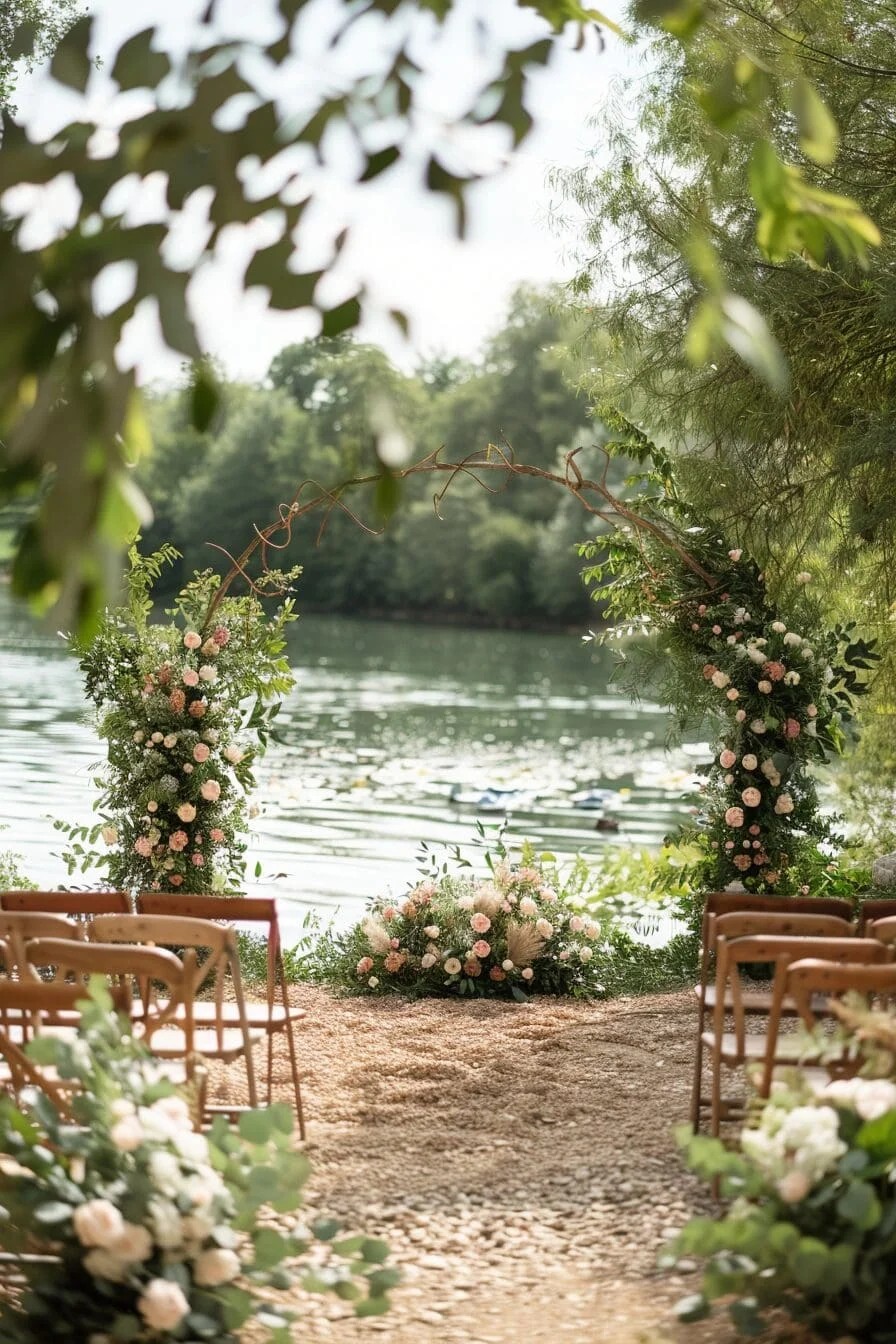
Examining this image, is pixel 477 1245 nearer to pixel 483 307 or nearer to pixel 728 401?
pixel 483 307

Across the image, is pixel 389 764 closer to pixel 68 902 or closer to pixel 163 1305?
pixel 68 902

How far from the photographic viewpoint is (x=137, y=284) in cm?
223

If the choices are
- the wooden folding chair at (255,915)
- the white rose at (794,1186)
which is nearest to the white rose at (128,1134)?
the white rose at (794,1186)

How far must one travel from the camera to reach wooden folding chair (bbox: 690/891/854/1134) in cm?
449

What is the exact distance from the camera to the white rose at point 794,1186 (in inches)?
115

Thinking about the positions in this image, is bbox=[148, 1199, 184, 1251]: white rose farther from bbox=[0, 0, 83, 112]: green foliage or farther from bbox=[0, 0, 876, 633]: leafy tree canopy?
bbox=[0, 0, 83, 112]: green foliage

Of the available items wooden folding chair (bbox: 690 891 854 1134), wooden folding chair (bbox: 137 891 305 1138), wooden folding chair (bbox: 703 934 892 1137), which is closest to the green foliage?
wooden folding chair (bbox: 137 891 305 1138)

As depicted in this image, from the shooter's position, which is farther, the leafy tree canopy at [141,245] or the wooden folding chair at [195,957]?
the wooden folding chair at [195,957]

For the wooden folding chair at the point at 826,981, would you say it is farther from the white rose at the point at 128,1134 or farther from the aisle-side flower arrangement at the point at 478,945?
the aisle-side flower arrangement at the point at 478,945

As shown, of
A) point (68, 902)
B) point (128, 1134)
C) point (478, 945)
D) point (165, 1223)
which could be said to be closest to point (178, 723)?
point (478, 945)

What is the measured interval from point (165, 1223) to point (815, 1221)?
122cm

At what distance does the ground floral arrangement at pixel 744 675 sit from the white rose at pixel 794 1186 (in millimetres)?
4860

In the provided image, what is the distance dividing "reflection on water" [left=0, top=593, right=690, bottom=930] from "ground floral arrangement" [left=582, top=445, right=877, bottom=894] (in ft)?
7.91

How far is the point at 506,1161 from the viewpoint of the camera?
4824 millimetres
